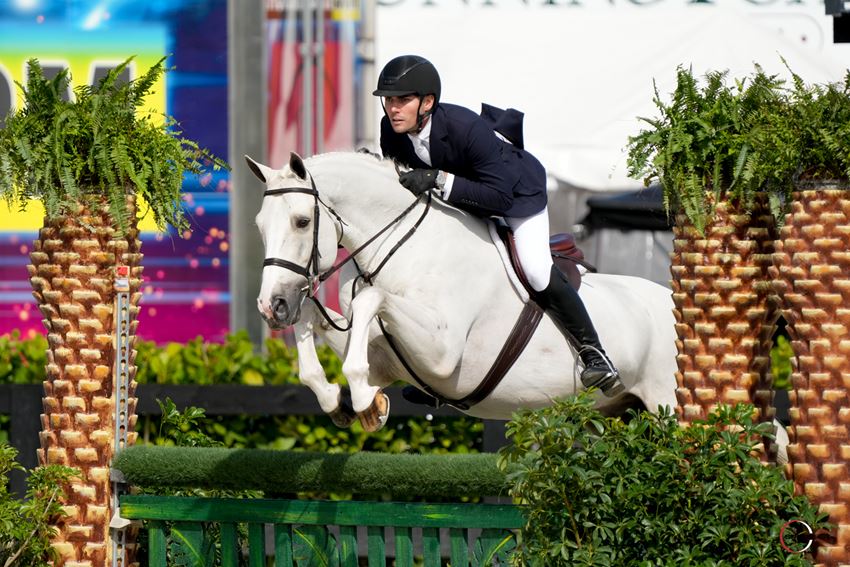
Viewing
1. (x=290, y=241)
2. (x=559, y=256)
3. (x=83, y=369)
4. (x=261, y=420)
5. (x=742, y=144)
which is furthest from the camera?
(x=261, y=420)

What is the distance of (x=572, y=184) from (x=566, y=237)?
10.8 feet

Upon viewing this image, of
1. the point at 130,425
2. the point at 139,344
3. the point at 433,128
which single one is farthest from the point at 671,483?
the point at 139,344

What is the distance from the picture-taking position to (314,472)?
4684mm

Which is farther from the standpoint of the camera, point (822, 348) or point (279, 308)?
point (279, 308)

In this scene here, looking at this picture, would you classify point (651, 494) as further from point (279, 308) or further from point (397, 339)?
point (279, 308)

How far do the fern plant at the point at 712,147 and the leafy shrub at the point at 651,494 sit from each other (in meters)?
0.71

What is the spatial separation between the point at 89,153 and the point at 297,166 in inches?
33.5

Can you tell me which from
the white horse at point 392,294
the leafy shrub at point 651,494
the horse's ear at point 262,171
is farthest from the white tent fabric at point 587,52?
the leafy shrub at point 651,494

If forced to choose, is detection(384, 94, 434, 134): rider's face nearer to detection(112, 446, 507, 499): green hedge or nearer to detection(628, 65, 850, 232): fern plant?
detection(628, 65, 850, 232): fern plant

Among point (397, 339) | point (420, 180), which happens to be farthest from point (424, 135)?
point (397, 339)

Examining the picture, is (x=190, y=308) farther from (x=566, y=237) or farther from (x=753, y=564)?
(x=753, y=564)

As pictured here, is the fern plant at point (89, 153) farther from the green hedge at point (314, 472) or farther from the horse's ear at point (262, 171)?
the green hedge at point (314, 472)

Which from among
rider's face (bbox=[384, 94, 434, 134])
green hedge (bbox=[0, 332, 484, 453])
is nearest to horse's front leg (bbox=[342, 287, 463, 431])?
rider's face (bbox=[384, 94, 434, 134])

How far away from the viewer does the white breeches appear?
16.5 feet
